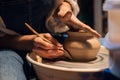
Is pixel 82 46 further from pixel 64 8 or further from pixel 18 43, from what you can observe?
pixel 18 43

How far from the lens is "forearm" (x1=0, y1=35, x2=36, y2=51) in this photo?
1.28 meters

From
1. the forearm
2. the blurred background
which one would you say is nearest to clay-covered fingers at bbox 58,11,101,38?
the forearm

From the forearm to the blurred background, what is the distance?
143 cm

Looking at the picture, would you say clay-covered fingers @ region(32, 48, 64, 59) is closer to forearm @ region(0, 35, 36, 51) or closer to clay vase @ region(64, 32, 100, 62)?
clay vase @ region(64, 32, 100, 62)

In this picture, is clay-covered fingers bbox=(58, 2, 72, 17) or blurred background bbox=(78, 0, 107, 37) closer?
clay-covered fingers bbox=(58, 2, 72, 17)

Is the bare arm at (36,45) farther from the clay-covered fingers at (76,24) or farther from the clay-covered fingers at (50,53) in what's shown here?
the clay-covered fingers at (76,24)

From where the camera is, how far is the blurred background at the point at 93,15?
261cm

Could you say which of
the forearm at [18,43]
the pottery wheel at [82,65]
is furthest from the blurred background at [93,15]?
the pottery wheel at [82,65]

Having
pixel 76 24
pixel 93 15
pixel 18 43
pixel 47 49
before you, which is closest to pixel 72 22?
pixel 76 24

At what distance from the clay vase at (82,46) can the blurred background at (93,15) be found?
1.57m

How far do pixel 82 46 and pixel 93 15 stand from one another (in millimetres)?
1668

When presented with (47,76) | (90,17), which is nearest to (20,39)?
(47,76)

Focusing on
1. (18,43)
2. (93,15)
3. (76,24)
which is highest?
(76,24)

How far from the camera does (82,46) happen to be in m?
1.05
